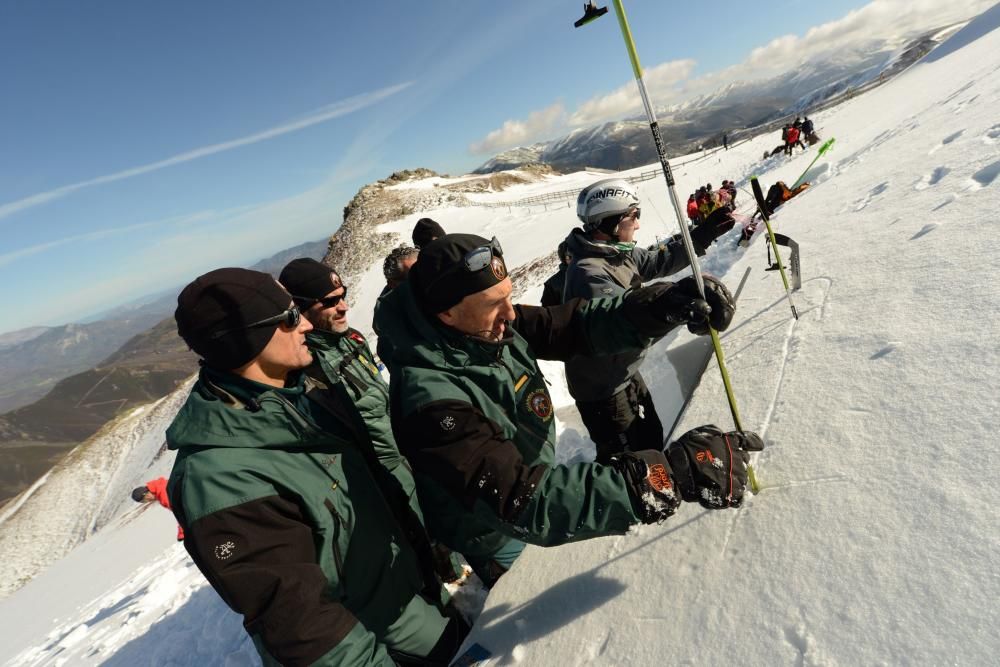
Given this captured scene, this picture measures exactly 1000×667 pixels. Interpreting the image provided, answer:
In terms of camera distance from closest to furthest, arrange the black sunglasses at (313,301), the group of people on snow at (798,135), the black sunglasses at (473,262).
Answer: the black sunglasses at (473,262) < the black sunglasses at (313,301) < the group of people on snow at (798,135)

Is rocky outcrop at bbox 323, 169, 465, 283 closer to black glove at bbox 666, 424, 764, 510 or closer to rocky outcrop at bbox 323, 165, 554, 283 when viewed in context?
rocky outcrop at bbox 323, 165, 554, 283

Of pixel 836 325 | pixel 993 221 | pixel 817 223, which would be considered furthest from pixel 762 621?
pixel 817 223

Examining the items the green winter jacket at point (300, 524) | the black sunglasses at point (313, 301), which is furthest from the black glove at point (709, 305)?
the black sunglasses at point (313, 301)

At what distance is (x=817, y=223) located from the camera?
532 cm

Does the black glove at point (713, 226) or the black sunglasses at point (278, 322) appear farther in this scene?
the black glove at point (713, 226)

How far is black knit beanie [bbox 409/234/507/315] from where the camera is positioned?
2084 mm

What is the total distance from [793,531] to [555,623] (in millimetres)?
1094

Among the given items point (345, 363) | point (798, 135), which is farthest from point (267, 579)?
point (798, 135)

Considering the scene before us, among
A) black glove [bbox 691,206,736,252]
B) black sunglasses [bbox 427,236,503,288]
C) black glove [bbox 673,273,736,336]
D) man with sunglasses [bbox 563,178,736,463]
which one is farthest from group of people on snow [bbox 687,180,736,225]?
black sunglasses [bbox 427,236,503,288]

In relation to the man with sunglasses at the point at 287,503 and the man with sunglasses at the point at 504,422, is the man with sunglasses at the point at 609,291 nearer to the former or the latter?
the man with sunglasses at the point at 504,422

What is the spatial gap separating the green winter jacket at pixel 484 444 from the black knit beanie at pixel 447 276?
0.09 m

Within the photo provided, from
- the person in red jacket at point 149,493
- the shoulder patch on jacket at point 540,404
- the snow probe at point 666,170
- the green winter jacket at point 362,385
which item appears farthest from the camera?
the person in red jacket at point 149,493

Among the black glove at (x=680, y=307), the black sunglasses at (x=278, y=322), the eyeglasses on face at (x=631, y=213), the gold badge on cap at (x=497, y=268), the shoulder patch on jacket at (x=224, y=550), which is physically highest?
the black sunglasses at (x=278, y=322)

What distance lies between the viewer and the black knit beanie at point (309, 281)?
4332 millimetres
